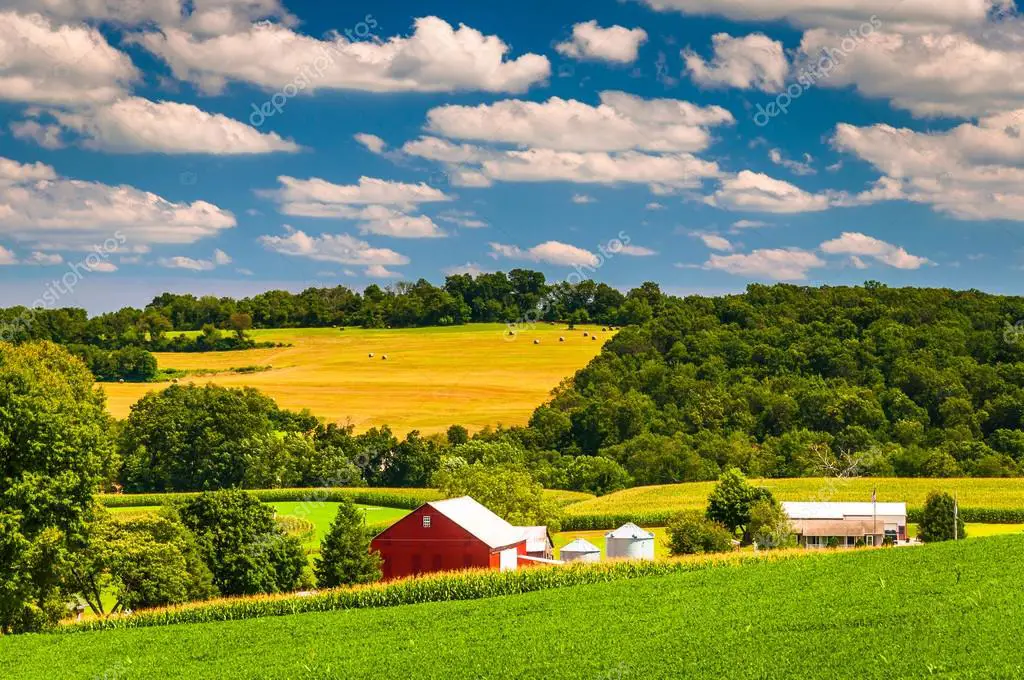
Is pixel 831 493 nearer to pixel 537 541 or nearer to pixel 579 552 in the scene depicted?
pixel 537 541

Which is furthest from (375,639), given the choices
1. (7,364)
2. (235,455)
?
(235,455)

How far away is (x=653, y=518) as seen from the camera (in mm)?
72000

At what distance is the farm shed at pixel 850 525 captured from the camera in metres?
65.4

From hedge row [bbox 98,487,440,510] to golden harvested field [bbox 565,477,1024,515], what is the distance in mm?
11109

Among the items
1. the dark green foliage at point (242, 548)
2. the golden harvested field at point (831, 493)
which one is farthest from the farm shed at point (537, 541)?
the dark green foliage at point (242, 548)

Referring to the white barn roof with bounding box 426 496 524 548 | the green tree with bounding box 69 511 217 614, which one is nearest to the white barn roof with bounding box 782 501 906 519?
the white barn roof with bounding box 426 496 524 548

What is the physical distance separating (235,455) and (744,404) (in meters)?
41.6

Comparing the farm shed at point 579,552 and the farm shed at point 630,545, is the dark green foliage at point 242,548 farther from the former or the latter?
the farm shed at point 630,545

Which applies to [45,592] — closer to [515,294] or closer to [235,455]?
[235,455]

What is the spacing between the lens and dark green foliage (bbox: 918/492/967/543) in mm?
A: 58594

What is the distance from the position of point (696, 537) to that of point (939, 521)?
40.0 feet

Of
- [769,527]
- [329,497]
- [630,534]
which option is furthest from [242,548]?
[329,497]

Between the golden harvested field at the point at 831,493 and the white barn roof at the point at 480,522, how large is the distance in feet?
50.7

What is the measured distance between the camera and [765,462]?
91.9 metres
